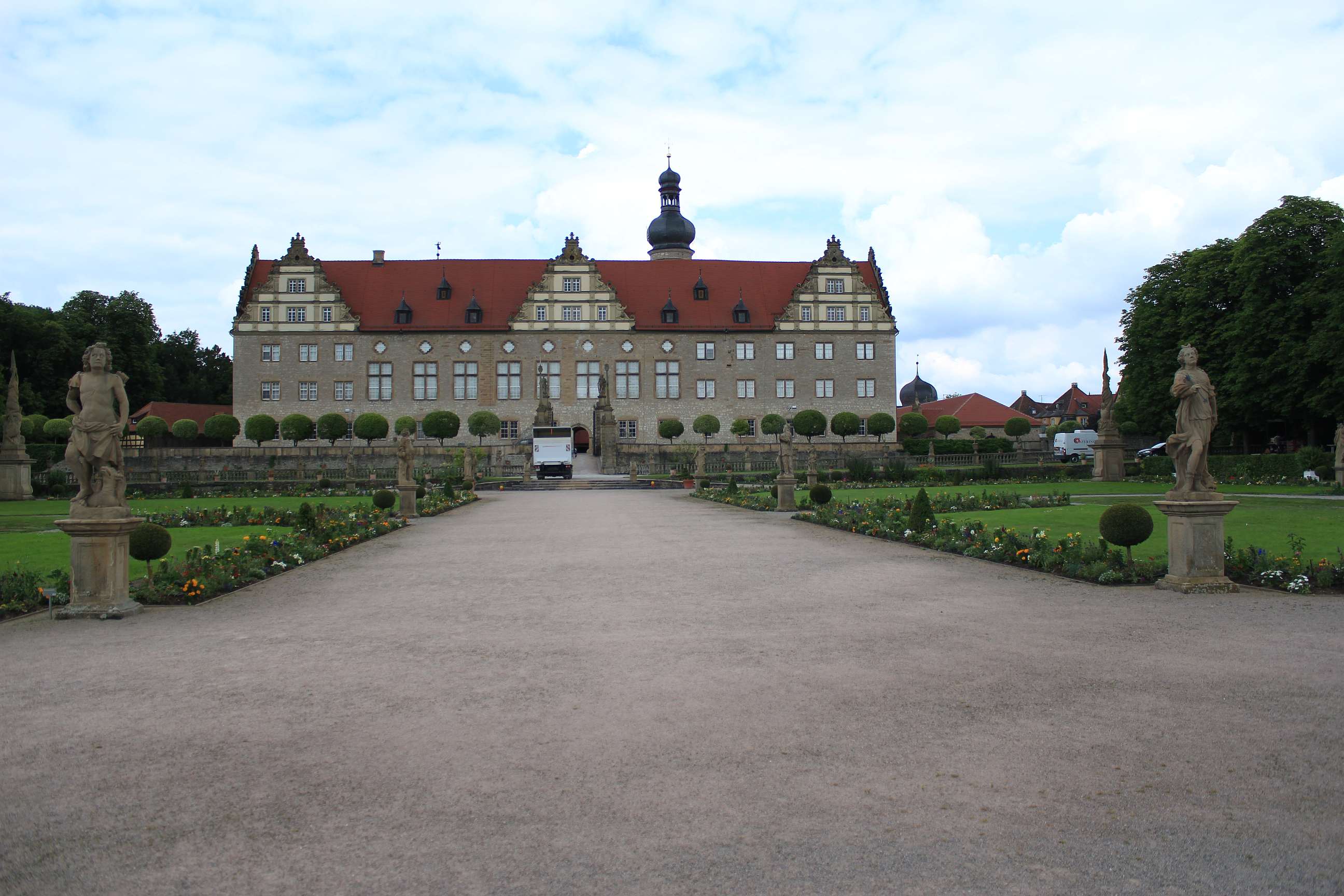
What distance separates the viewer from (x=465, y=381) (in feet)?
221

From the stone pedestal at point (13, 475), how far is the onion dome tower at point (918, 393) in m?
74.4

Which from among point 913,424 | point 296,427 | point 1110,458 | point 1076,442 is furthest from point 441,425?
point 1076,442

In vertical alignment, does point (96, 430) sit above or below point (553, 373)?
below

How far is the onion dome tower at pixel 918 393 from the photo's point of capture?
9469 centimetres

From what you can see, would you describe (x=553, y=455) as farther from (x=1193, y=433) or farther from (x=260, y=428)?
(x=1193, y=433)

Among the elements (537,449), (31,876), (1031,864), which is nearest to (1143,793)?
(1031,864)

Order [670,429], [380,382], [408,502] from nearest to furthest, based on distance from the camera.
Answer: [408,502]
[670,429]
[380,382]

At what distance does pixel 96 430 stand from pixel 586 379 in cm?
5798

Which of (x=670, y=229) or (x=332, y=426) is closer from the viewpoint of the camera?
(x=332, y=426)

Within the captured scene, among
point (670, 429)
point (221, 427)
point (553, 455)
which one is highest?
point (221, 427)

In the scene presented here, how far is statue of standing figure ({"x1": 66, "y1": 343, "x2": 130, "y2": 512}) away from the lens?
10.1m

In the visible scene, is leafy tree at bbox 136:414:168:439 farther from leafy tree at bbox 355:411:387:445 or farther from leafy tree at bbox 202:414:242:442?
leafy tree at bbox 355:411:387:445

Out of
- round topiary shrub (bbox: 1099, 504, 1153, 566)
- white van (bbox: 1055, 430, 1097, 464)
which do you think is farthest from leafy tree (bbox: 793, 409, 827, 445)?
round topiary shrub (bbox: 1099, 504, 1153, 566)

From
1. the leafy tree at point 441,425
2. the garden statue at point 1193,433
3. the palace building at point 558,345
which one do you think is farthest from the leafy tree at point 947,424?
the garden statue at point 1193,433
